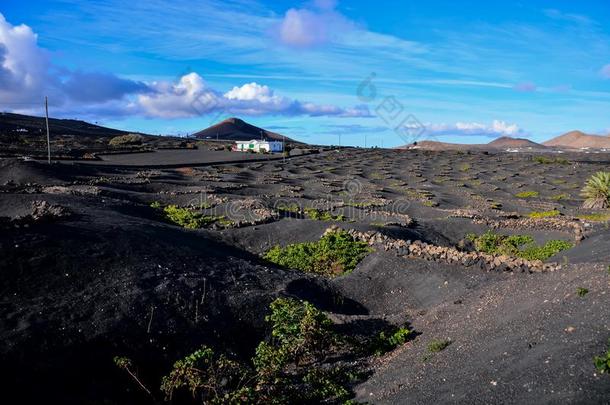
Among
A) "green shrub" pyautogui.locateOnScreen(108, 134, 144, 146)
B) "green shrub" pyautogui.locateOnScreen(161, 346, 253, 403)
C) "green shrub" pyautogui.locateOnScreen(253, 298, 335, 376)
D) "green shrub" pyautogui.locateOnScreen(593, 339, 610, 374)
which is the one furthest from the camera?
"green shrub" pyautogui.locateOnScreen(108, 134, 144, 146)

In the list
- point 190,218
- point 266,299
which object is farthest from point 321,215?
point 266,299

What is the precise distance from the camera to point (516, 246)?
20703mm

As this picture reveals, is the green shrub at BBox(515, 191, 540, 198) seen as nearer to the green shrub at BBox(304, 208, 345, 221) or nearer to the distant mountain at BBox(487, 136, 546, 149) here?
the green shrub at BBox(304, 208, 345, 221)

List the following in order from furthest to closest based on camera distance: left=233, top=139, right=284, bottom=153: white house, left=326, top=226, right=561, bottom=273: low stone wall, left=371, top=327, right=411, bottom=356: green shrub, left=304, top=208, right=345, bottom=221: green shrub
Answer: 1. left=233, top=139, right=284, bottom=153: white house
2. left=304, top=208, right=345, bottom=221: green shrub
3. left=326, top=226, right=561, bottom=273: low stone wall
4. left=371, top=327, right=411, bottom=356: green shrub

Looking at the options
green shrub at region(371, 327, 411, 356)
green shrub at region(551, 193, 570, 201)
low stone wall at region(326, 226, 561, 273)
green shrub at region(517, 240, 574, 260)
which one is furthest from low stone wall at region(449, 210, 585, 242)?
green shrub at region(551, 193, 570, 201)

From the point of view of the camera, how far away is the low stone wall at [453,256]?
14570mm

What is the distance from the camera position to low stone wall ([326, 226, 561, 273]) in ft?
47.8

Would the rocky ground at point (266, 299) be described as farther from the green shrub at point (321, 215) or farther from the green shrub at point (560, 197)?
the green shrub at point (560, 197)

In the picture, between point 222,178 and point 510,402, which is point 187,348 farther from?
point 222,178

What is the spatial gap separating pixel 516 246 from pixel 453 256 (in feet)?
19.0

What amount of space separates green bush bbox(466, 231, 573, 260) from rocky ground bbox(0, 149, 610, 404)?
680mm

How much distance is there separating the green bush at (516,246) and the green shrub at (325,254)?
572cm

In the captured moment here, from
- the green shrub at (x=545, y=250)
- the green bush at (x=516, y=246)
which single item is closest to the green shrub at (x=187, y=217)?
the green bush at (x=516, y=246)

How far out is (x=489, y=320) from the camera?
10508 mm
